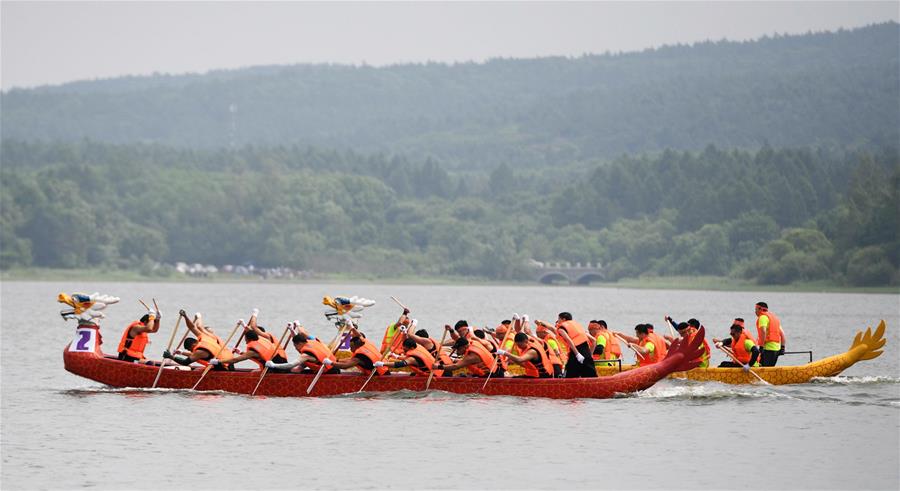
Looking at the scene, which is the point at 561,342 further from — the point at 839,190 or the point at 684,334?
the point at 839,190

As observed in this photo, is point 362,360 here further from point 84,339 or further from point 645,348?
point 645,348

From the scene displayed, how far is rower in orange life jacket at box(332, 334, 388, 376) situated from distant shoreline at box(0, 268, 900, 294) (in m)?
97.7

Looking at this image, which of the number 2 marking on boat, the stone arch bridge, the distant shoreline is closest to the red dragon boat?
the number 2 marking on boat

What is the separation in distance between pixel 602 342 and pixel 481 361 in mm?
3580

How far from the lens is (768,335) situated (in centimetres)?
3844

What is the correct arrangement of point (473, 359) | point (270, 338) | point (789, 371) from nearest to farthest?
point (473, 359), point (270, 338), point (789, 371)

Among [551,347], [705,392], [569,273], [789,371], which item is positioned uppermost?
[569,273]

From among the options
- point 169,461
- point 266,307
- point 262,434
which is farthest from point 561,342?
point 266,307

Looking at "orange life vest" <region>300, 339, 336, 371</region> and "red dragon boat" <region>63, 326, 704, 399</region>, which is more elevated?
"orange life vest" <region>300, 339, 336, 371</region>

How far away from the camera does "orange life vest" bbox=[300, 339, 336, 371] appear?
1379 inches

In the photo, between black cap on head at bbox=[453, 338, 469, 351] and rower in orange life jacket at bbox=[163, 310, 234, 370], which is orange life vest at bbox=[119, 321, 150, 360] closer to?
rower in orange life jacket at bbox=[163, 310, 234, 370]

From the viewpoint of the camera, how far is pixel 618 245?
183m

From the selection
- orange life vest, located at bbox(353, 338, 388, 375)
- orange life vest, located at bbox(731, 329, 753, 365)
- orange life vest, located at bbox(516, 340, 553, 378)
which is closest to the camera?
orange life vest, located at bbox(516, 340, 553, 378)

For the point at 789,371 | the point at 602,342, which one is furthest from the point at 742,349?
the point at 602,342
